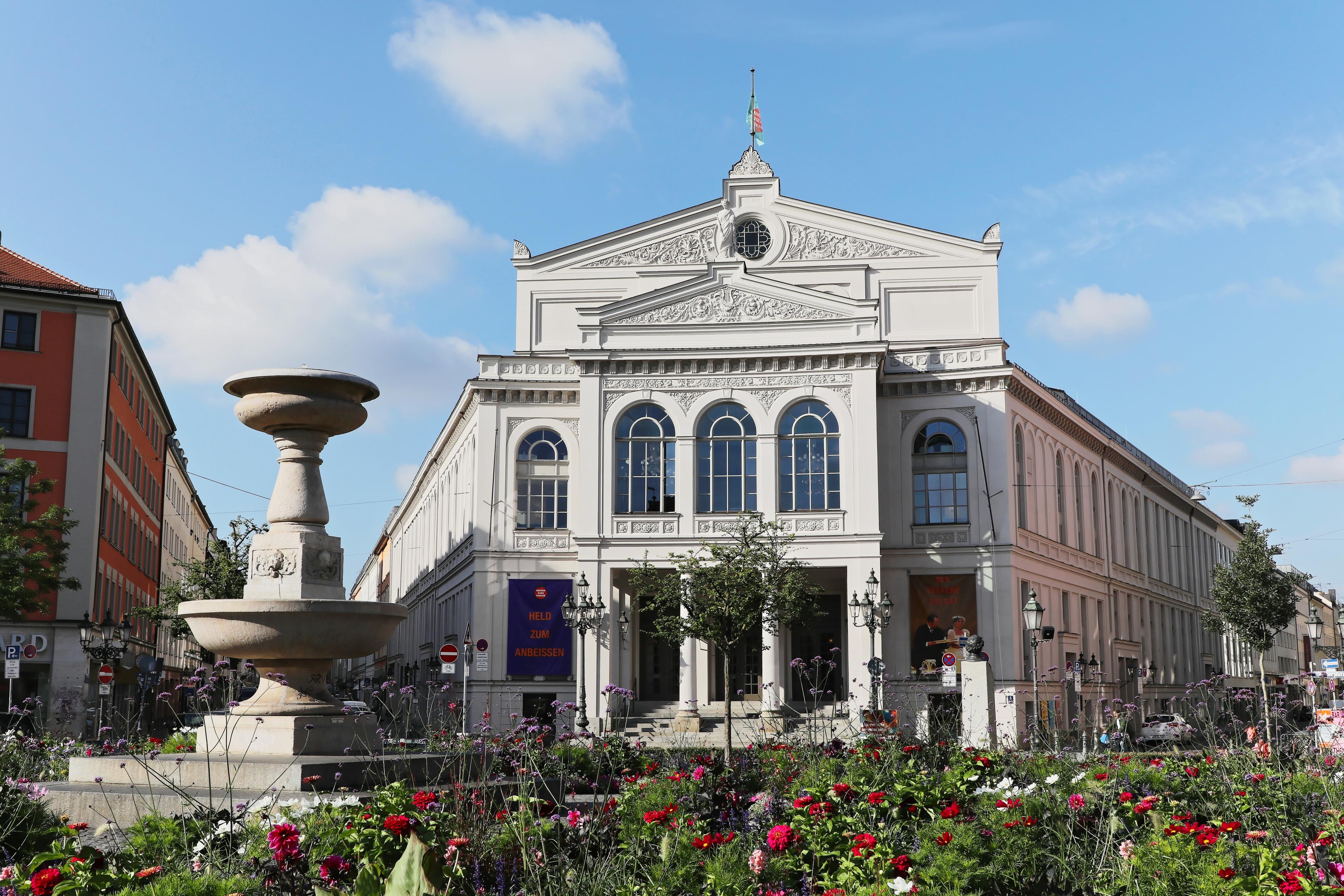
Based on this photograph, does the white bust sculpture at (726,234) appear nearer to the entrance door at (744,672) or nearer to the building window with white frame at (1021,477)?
the building window with white frame at (1021,477)

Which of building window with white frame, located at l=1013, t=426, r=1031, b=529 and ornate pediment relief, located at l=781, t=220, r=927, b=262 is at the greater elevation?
ornate pediment relief, located at l=781, t=220, r=927, b=262

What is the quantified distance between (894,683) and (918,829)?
27802 millimetres

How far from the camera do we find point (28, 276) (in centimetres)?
4109

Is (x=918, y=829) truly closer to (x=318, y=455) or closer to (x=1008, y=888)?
(x=1008, y=888)

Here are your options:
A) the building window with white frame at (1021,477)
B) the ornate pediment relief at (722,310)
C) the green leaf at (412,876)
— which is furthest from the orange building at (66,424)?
the green leaf at (412,876)

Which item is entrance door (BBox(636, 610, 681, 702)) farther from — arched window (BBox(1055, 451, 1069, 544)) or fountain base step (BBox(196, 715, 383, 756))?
fountain base step (BBox(196, 715, 383, 756))

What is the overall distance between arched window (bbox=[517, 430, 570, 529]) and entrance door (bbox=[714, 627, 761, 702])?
695 centimetres

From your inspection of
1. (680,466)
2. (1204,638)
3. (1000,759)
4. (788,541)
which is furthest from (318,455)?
(1204,638)

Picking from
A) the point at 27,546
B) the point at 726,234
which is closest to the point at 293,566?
the point at 27,546

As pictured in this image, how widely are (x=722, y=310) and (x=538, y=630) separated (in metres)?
11.7

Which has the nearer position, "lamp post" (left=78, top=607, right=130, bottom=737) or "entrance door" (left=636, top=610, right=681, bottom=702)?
"lamp post" (left=78, top=607, right=130, bottom=737)

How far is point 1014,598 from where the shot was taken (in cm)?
4062

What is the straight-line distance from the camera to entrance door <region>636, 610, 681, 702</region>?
141ft

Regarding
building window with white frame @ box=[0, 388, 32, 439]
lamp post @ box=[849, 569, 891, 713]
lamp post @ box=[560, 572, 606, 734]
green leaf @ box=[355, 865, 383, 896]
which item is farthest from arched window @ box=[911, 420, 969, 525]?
green leaf @ box=[355, 865, 383, 896]
